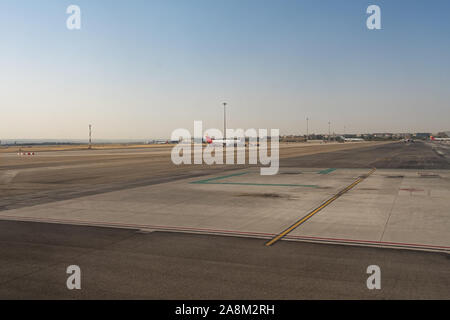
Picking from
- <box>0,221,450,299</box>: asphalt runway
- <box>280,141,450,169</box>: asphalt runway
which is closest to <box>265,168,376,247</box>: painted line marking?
<box>0,221,450,299</box>: asphalt runway

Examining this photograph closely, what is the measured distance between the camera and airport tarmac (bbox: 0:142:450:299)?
19.9ft

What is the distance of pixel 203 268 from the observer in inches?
274

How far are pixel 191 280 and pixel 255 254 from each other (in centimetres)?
194

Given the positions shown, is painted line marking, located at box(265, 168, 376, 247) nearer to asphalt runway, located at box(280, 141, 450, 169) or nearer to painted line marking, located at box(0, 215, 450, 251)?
painted line marking, located at box(0, 215, 450, 251)

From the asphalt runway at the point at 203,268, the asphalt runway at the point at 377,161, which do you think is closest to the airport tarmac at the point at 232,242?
the asphalt runway at the point at 203,268

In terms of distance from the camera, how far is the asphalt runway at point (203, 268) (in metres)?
5.82

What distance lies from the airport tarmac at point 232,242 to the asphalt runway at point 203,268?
2cm

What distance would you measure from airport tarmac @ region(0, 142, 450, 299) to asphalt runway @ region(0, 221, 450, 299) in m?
0.02

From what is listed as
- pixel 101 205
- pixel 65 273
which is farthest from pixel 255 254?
pixel 101 205

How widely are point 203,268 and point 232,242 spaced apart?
196 cm

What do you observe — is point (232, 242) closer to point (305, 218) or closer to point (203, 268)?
point (203, 268)

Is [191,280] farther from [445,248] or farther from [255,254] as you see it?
[445,248]

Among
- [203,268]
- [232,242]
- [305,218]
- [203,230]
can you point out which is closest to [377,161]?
[305,218]

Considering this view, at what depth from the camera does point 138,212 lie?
12.6 meters
